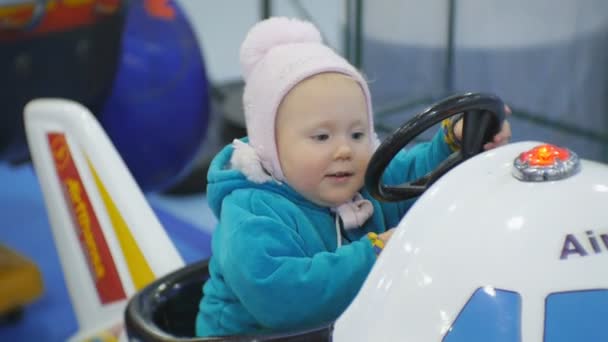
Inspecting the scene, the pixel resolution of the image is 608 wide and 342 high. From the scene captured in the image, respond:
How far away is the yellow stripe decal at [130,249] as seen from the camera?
1.40m

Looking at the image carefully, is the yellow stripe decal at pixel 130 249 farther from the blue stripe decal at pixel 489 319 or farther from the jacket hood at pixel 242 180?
the blue stripe decal at pixel 489 319

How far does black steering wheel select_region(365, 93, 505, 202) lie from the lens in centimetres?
95

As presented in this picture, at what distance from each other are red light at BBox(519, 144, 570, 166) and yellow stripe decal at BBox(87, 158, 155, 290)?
683 millimetres

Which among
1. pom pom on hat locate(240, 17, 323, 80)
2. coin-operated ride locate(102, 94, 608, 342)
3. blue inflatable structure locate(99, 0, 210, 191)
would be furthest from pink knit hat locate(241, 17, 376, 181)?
blue inflatable structure locate(99, 0, 210, 191)

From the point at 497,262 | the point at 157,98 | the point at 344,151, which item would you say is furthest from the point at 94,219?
the point at 157,98

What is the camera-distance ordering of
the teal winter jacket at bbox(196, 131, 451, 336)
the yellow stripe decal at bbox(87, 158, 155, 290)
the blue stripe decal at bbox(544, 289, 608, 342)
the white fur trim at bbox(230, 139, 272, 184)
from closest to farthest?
the blue stripe decal at bbox(544, 289, 608, 342), the teal winter jacket at bbox(196, 131, 451, 336), the white fur trim at bbox(230, 139, 272, 184), the yellow stripe decal at bbox(87, 158, 155, 290)

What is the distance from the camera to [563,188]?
867mm

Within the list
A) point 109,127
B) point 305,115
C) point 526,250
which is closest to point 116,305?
point 305,115

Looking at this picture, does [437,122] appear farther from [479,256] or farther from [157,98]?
[157,98]

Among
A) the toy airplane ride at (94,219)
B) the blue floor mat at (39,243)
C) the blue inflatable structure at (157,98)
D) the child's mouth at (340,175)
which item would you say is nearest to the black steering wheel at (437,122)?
the child's mouth at (340,175)

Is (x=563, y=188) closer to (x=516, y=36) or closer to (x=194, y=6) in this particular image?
(x=516, y=36)

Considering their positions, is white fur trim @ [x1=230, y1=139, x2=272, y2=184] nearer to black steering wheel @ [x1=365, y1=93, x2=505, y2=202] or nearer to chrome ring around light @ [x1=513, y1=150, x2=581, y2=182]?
black steering wheel @ [x1=365, y1=93, x2=505, y2=202]

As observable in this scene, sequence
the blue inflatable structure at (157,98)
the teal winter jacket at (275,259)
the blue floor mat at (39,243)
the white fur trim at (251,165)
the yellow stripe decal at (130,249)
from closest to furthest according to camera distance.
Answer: the teal winter jacket at (275,259)
the white fur trim at (251,165)
the yellow stripe decal at (130,249)
the blue floor mat at (39,243)
the blue inflatable structure at (157,98)

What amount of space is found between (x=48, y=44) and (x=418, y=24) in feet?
3.29
